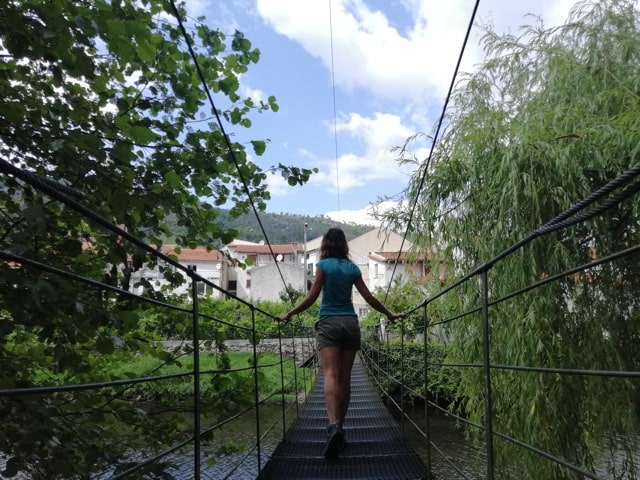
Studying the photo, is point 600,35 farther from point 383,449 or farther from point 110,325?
point 110,325

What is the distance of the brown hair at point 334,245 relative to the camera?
262 centimetres

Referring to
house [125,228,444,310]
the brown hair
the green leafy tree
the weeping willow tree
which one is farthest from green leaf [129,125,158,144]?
the weeping willow tree

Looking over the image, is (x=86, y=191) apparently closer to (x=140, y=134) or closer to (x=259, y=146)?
(x=140, y=134)

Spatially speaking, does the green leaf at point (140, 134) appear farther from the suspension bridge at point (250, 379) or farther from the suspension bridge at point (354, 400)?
the suspension bridge at point (354, 400)

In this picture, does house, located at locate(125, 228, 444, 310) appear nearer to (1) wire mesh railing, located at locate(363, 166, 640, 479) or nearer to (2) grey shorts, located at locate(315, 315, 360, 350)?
(2) grey shorts, located at locate(315, 315, 360, 350)

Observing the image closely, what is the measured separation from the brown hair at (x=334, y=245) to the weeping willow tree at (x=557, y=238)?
87 cm

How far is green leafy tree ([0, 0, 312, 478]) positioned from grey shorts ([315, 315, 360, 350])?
732 millimetres

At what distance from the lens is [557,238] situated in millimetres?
3119

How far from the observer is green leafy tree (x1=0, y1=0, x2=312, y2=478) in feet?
5.09

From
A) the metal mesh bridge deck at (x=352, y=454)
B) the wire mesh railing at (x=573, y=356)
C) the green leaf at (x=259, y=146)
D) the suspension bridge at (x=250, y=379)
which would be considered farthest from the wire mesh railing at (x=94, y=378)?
the wire mesh railing at (x=573, y=356)

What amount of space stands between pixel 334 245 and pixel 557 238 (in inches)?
57.7

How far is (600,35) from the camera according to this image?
3.60 m

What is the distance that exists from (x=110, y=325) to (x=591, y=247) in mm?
2788

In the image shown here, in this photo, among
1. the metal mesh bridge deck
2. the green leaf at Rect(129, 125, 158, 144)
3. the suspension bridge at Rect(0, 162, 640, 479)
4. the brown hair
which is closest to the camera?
the suspension bridge at Rect(0, 162, 640, 479)
